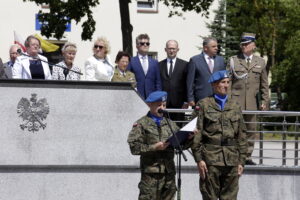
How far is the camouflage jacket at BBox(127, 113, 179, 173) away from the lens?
1013 cm

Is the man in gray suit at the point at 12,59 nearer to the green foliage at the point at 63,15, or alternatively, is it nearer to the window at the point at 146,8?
the green foliage at the point at 63,15

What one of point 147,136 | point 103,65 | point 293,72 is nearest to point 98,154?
point 103,65

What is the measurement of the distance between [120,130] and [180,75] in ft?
4.97

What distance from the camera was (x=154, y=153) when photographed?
1027cm

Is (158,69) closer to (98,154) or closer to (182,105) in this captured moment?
(182,105)

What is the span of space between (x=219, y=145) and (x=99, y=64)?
3.79 meters

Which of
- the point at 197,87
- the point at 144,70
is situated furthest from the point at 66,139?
the point at 197,87

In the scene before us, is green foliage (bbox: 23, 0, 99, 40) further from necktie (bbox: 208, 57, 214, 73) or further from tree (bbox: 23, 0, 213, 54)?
necktie (bbox: 208, 57, 214, 73)

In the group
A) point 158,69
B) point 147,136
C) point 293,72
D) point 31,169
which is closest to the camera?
point 147,136

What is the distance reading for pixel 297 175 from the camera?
14.0 metres

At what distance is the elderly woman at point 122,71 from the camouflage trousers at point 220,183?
348 cm

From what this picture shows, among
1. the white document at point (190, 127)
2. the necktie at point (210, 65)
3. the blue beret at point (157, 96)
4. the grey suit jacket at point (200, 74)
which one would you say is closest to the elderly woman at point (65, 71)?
the grey suit jacket at point (200, 74)

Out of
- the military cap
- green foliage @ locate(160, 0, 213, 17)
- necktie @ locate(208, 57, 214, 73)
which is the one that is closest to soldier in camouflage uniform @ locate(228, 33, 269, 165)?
the military cap

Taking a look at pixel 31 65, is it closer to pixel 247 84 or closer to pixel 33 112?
pixel 33 112
